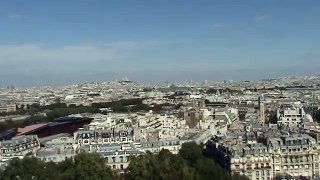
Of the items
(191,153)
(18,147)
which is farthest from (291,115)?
(18,147)

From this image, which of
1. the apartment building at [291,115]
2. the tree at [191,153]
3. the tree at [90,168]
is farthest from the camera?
the apartment building at [291,115]

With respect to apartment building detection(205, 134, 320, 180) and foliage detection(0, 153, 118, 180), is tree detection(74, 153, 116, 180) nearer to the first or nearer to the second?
foliage detection(0, 153, 118, 180)

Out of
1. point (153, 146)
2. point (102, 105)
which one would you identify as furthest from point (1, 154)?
point (102, 105)

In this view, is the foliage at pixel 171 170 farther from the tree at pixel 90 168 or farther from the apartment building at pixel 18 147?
the apartment building at pixel 18 147

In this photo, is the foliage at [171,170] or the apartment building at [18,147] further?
the apartment building at [18,147]

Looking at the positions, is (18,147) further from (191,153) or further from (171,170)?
(171,170)

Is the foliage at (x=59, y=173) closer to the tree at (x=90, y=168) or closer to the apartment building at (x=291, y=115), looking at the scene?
the tree at (x=90, y=168)

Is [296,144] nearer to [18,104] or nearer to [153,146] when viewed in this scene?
[153,146]

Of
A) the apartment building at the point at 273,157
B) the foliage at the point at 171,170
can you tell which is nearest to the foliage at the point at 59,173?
the foliage at the point at 171,170

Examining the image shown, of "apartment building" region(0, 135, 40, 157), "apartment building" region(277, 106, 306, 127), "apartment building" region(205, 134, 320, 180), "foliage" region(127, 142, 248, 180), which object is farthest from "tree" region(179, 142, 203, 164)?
"apartment building" region(277, 106, 306, 127)

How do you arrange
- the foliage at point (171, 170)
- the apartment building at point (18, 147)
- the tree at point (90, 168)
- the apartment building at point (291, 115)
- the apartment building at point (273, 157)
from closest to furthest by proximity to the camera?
1. the tree at point (90, 168)
2. the foliage at point (171, 170)
3. the apartment building at point (273, 157)
4. the apartment building at point (18, 147)
5. the apartment building at point (291, 115)
